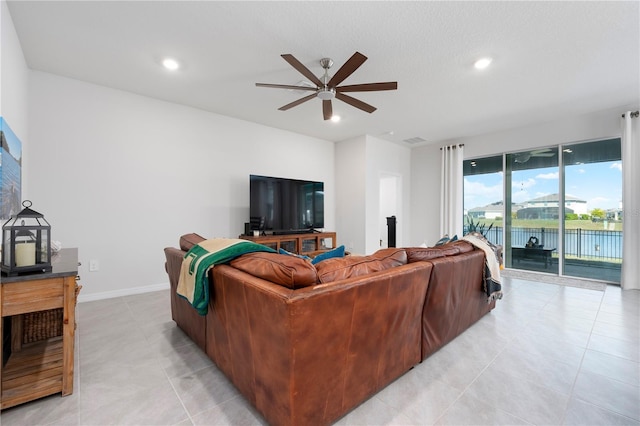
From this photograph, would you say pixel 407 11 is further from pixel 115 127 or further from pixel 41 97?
pixel 41 97

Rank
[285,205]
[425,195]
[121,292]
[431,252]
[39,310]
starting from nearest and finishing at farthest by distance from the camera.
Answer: [39,310] → [431,252] → [121,292] → [285,205] → [425,195]

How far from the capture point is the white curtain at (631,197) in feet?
12.4

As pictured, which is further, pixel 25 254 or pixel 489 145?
pixel 489 145

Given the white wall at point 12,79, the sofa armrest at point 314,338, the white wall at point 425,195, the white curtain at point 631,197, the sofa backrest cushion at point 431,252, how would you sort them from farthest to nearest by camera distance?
the white wall at point 425,195 → the white curtain at point 631,197 → the white wall at point 12,79 → the sofa backrest cushion at point 431,252 → the sofa armrest at point 314,338

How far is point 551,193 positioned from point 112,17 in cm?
609

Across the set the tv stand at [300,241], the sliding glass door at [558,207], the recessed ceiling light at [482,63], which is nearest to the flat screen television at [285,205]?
the tv stand at [300,241]

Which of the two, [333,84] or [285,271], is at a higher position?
[333,84]

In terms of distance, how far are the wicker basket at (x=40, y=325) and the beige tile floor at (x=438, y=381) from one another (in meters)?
0.21

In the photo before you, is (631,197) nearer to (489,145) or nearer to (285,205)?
(489,145)

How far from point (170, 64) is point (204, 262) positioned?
2.28 metres

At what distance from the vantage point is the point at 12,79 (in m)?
2.25

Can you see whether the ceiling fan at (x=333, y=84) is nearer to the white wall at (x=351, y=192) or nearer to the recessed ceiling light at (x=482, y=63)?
the recessed ceiling light at (x=482, y=63)

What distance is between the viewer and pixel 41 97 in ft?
9.62

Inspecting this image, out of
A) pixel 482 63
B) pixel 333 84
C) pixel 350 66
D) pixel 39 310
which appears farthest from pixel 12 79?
pixel 482 63
